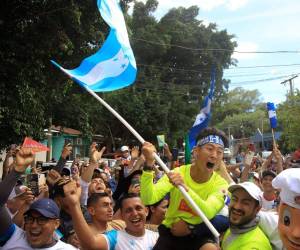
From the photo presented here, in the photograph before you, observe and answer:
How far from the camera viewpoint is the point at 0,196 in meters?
3.60

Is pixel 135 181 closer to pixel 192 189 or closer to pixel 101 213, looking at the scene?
pixel 101 213

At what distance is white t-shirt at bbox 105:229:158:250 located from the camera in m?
3.93

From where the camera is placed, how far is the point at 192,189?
419 cm

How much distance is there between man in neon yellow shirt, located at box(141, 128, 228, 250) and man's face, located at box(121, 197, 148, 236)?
0.65ft

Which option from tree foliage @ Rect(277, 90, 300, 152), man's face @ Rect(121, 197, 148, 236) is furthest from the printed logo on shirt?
tree foliage @ Rect(277, 90, 300, 152)

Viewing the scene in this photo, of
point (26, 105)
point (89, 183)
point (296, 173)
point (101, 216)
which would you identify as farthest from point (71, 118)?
point (296, 173)

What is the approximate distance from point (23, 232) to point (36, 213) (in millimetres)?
198

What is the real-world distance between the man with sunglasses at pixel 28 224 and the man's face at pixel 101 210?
72cm

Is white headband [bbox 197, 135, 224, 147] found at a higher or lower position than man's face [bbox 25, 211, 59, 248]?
higher

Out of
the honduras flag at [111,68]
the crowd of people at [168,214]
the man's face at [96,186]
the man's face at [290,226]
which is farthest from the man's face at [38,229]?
the man's face at [290,226]

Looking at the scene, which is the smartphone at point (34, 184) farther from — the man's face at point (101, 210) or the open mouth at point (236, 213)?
the open mouth at point (236, 213)

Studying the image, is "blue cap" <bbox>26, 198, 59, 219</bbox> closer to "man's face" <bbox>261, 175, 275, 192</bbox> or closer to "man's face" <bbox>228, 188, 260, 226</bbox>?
"man's face" <bbox>228, 188, 260, 226</bbox>

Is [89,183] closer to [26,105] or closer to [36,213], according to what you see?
[36,213]

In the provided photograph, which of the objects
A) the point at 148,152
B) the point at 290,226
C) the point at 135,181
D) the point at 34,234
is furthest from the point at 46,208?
the point at 135,181
